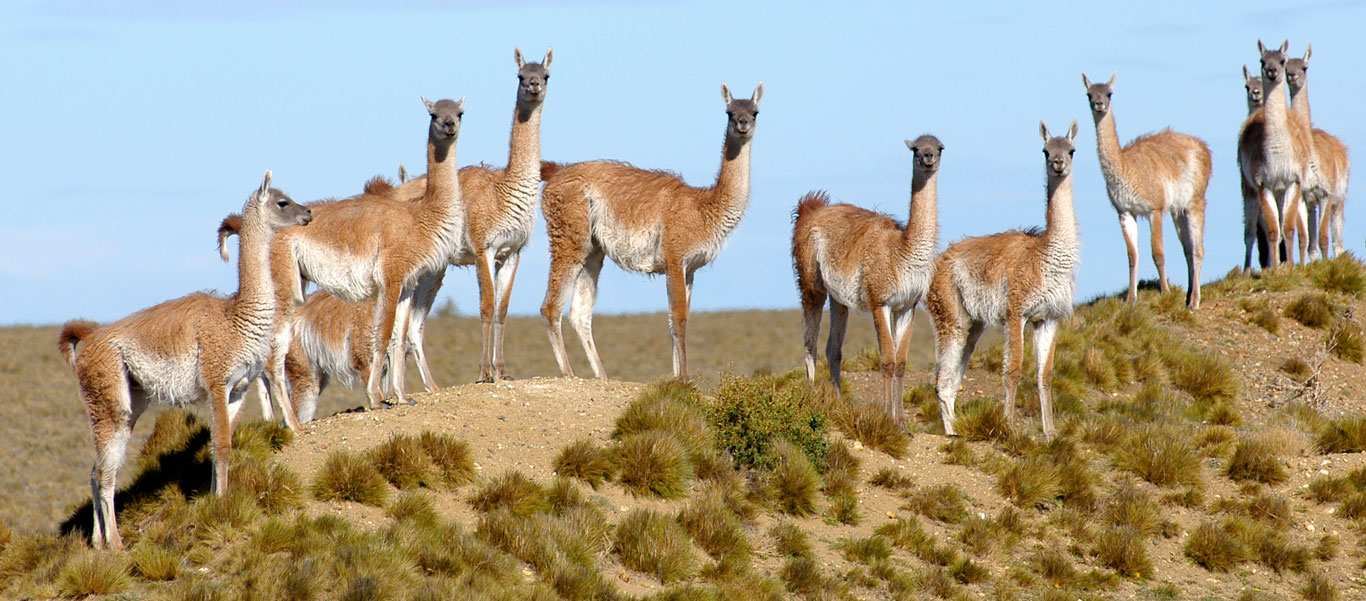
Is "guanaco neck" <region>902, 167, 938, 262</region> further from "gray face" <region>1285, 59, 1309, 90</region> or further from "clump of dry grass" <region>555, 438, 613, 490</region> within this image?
"gray face" <region>1285, 59, 1309, 90</region>

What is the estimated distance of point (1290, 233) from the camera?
75.6ft

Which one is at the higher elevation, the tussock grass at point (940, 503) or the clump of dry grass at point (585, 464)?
the clump of dry grass at point (585, 464)

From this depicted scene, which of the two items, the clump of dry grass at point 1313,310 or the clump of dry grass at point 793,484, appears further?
the clump of dry grass at point 1313,310

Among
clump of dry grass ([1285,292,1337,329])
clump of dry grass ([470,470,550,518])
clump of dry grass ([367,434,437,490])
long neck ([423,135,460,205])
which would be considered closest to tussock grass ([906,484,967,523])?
clump of dry grass ([470,470,550,518])

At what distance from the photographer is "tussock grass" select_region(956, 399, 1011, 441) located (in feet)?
52.5

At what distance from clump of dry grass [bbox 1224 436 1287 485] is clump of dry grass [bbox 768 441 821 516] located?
171 inches

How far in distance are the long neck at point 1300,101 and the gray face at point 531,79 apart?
1204 cm

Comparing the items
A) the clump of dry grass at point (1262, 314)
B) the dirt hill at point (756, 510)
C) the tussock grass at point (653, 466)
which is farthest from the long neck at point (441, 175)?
the clump of dry grass at point (1262, 314)

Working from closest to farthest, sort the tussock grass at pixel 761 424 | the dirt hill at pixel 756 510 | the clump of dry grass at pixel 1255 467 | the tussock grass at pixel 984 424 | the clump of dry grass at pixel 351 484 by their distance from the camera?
the dirt hill at pixel 756 510, the clump of dry grass at pixel 351 484, the tussock grass at pixel 761 424, the clump of dry grass at pixel 1255 467, the tussock grass at pixel 984 424

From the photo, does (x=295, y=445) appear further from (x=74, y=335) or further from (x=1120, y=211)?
(x=1120, y=211)

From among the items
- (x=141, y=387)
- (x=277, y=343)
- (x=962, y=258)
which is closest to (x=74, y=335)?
(x=141, y=387)

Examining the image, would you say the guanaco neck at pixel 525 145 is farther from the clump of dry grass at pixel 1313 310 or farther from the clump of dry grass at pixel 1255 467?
the clump of dry grass at pixel 1313 310

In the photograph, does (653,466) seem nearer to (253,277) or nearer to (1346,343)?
(253,277)

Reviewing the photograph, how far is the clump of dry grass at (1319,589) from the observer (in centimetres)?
1366
